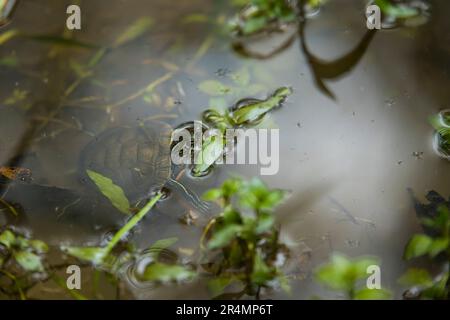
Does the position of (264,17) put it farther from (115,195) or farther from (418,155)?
(115,195)

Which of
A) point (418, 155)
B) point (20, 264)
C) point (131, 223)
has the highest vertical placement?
point (418, 155)

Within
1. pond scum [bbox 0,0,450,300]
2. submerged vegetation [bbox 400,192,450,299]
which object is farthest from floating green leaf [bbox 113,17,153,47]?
submerged vegetation [bbox 400,192,450,299]

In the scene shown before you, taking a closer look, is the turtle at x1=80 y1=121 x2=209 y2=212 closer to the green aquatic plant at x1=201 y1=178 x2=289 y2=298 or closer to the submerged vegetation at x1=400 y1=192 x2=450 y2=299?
the green aquatic plant at x1=201 y1=178 x2=289 y2=298

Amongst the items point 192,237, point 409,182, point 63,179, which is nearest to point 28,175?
point 63,179

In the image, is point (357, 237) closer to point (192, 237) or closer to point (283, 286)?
point (283, 286)

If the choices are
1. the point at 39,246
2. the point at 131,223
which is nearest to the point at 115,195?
the point at 131,223
